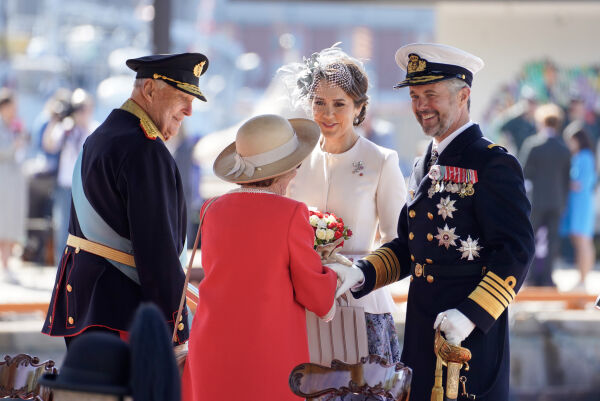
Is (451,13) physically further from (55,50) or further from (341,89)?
(55,50)

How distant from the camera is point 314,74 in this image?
13.3 ft

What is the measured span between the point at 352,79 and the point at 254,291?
128 cm

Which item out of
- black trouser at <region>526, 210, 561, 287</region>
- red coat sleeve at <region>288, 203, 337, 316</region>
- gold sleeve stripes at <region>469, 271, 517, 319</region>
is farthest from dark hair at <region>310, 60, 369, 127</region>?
black trouser at <region>526, 210, 561, 287</region>

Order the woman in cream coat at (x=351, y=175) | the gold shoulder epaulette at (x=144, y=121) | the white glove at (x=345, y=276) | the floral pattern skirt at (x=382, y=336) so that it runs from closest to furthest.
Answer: the white glove at (x=345, y=276), the gold shoulder epaulette at (x=144, y=121), the floral pattern skirt at (x=382, y=336), the woman in cream coat at (x=351, y=175)

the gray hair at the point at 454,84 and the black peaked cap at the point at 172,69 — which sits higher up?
the black peaked cap at the point at 172,69

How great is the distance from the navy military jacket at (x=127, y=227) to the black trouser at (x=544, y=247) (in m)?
6.17

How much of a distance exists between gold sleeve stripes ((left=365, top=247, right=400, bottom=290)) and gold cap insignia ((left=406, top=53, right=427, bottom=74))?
701 millimetres

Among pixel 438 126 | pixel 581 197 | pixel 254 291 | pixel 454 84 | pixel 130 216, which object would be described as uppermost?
pixel 454 84

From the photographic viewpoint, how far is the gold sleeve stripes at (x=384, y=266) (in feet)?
11.9

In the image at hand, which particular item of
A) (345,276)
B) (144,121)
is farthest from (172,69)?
(345,276)

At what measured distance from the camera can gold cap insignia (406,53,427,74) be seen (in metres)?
3.48

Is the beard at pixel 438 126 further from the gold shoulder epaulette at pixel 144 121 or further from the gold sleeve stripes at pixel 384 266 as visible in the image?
the gold shoulder epaulette at pixel 144 121

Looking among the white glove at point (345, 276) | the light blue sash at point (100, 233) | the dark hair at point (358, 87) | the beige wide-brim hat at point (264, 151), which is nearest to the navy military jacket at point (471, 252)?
the white glove at point (345, 276)

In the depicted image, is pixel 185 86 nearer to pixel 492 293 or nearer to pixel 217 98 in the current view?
pixel 492 293
